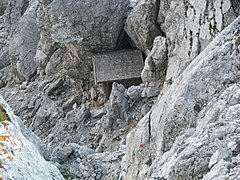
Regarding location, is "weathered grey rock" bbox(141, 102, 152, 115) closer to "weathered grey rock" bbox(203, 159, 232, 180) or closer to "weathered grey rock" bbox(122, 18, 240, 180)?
"weathered grey rock" bbox(122, 18, 240, 180)

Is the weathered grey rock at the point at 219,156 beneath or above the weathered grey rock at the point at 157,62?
above

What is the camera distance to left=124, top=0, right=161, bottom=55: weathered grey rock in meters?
29.2

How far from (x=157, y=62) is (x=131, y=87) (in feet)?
13.6

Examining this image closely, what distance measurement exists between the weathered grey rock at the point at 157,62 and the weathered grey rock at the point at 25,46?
19439mm

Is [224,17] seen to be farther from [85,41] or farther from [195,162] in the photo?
[85,41]

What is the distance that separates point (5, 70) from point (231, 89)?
37.3 meters

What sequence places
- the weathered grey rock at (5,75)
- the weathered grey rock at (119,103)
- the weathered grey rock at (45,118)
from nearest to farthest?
the weathered grey rock at (119,103)
the weathered grey rock at (45,118)
the weathered grey rock at (5,75)

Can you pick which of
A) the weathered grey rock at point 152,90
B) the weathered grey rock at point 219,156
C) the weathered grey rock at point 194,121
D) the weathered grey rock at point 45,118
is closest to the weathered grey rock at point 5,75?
the weathered grey rock at point 45,118

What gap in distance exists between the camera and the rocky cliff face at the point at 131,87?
38.8 feet

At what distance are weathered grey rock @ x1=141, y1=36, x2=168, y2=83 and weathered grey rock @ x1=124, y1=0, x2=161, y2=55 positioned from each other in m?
4.63

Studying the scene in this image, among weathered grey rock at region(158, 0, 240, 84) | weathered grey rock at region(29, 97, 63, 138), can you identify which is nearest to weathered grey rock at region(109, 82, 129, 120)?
weathered grey rock at region(158, 0, 240, 84)

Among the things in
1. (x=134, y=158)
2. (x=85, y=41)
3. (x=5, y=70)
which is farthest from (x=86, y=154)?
(x=5, y=70)

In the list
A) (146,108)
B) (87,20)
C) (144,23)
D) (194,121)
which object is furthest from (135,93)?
(194,121)

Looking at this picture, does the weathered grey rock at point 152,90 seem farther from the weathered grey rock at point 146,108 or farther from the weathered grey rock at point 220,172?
the weathered grey rock at point 220,172
